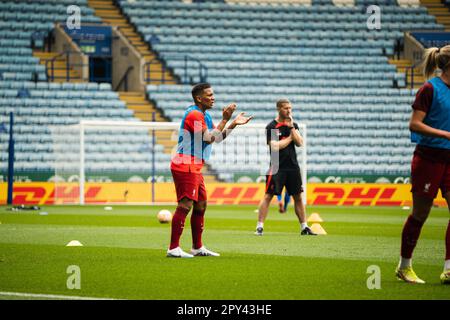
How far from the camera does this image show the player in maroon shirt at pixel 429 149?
9.12m

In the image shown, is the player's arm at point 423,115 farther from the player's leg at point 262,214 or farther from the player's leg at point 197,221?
the player's leg at point 262,214

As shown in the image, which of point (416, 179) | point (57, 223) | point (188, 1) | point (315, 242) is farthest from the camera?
point (188, 1)

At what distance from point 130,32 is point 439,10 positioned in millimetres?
14129

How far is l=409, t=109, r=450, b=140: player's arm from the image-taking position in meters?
8.91

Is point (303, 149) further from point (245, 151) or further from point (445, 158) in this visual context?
point (445, 158)

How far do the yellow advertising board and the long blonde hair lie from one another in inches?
881

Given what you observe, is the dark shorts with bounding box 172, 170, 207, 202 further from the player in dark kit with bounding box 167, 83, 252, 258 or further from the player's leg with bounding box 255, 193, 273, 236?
the player's leg with bounding box 255, 193, 273, 236

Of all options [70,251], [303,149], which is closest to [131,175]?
[303,149]

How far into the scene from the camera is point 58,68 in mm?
36906

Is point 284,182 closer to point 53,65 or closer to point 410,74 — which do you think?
point 53,65

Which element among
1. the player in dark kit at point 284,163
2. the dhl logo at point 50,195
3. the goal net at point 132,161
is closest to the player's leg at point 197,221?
the player in dark kit at point 284,163

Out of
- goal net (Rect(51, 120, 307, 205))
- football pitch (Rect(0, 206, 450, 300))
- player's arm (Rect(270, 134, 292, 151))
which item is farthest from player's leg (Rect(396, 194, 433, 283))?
goal net (Rect(51, 120, 307, 205))
